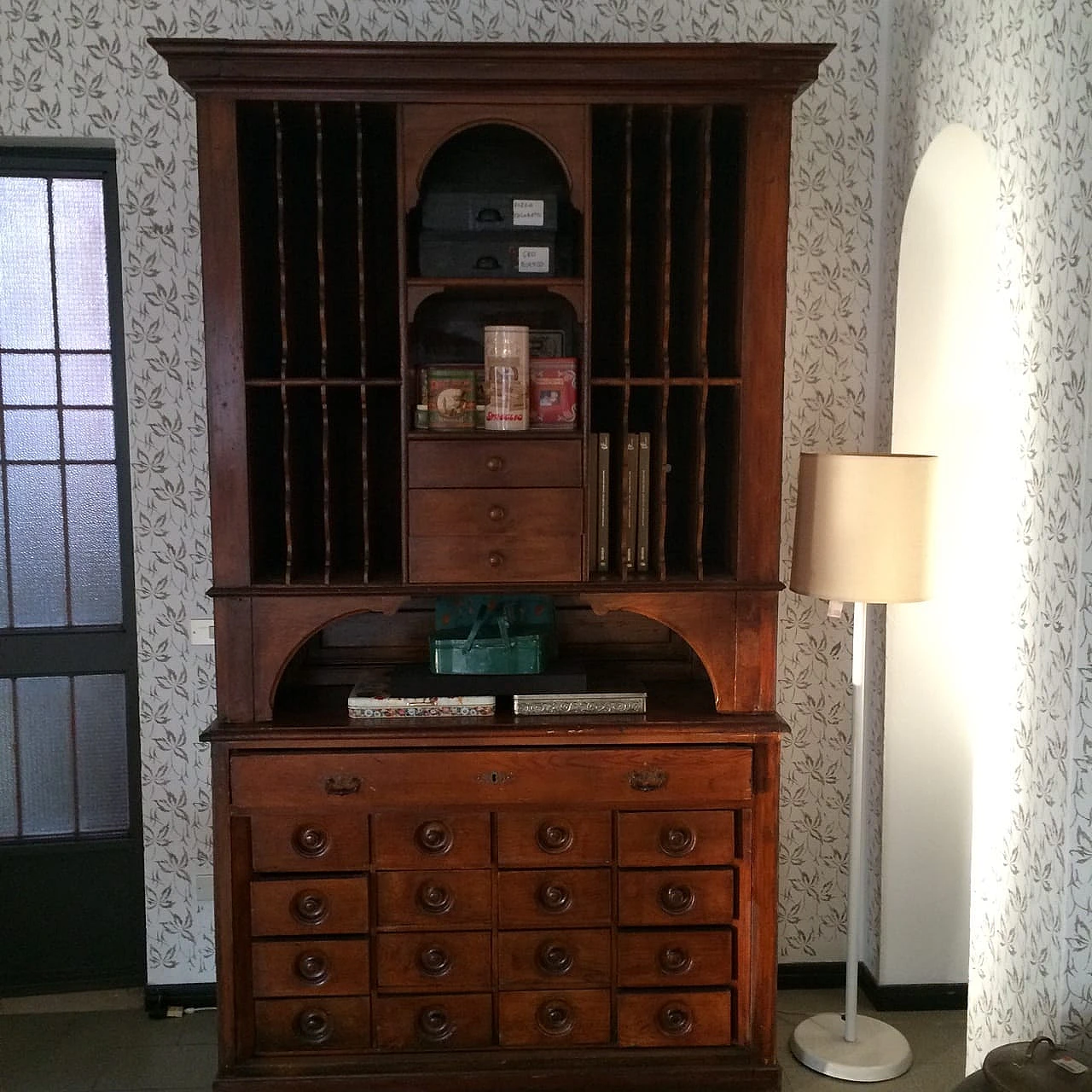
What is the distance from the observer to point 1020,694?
2.09 meters

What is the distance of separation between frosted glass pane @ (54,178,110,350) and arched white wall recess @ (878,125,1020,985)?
7.06 feet

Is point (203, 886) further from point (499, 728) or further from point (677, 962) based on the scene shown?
point (677, 962)

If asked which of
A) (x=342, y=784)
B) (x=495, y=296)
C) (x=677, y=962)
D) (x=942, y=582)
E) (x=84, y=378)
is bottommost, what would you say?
(x=677, y=962)

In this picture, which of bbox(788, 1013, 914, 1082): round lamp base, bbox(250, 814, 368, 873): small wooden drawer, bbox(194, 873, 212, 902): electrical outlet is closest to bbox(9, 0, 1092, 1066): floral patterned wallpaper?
bbox(194, 873, 212, 902): electrical outlet

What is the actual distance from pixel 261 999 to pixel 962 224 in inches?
101

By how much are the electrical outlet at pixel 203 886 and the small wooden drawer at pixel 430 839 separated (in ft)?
2.50

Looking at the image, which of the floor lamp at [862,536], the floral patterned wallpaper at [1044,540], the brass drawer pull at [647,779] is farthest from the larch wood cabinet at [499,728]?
the floral patterned wallpaper at [1044,540]

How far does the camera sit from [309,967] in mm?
2510

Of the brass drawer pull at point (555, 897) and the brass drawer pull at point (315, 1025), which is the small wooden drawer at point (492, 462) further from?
the brass drawer pull at point (315, 1025)

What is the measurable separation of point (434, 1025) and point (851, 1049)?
1080mm

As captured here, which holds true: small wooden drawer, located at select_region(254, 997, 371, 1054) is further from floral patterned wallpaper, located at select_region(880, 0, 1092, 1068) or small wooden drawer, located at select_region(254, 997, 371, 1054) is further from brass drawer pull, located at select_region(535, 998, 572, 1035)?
floral patterned wallpaper, located at select_region(880, 0, 1092, 1068)

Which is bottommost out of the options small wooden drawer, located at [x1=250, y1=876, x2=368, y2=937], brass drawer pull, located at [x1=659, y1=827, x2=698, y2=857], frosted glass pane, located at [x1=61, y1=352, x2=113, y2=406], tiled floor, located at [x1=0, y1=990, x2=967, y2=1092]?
tiled floor, located at [x1=0, y1=990, x2=967, y2=1092]

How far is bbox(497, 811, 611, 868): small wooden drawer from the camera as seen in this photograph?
250 centimetres

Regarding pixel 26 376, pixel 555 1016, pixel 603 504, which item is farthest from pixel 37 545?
pixel 555 1016
